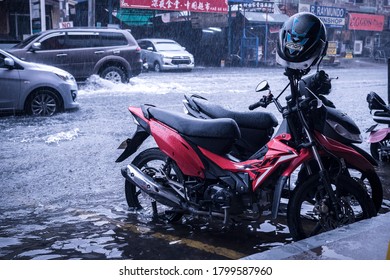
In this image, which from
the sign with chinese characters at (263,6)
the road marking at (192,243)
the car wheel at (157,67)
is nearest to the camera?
the road marking at (192,243)

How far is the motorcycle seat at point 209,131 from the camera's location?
3.91 metres

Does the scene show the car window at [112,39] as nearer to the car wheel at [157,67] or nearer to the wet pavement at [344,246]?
the car wheel at [157,67]

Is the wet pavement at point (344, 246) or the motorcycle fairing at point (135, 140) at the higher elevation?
the motorcycle fairing at point (135, 140)

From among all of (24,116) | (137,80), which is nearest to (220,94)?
(137,80)

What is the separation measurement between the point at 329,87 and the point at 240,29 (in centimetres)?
282

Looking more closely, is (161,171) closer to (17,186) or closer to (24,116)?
(17,186)

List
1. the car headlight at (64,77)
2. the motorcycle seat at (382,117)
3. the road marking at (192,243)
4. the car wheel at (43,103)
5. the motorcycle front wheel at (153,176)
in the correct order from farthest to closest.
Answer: the car headlight at (64,77), the car wheel at (43,103), the motorcycle seat at (382,117), the motorcycle front wheel at (153,176), the road marking at (192,243)

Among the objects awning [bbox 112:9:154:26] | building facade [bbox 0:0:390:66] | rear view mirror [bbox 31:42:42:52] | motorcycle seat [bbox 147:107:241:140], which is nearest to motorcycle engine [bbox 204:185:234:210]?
motorcycle seat [bbox 147:107:241:140]

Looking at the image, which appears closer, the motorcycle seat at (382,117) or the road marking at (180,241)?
the road marking at (180,241)

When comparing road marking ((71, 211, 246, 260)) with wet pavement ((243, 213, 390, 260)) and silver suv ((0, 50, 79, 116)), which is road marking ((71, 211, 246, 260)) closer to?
wet pavement ((243, 213, 390, 260))

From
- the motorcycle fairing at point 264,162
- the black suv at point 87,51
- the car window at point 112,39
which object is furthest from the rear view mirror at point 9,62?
the motorcycle fairing at point 264,162

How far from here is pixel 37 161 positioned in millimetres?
6551

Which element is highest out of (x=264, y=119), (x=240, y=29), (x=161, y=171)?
(x=240, y=29)

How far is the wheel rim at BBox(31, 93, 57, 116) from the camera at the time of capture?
9867 mm
